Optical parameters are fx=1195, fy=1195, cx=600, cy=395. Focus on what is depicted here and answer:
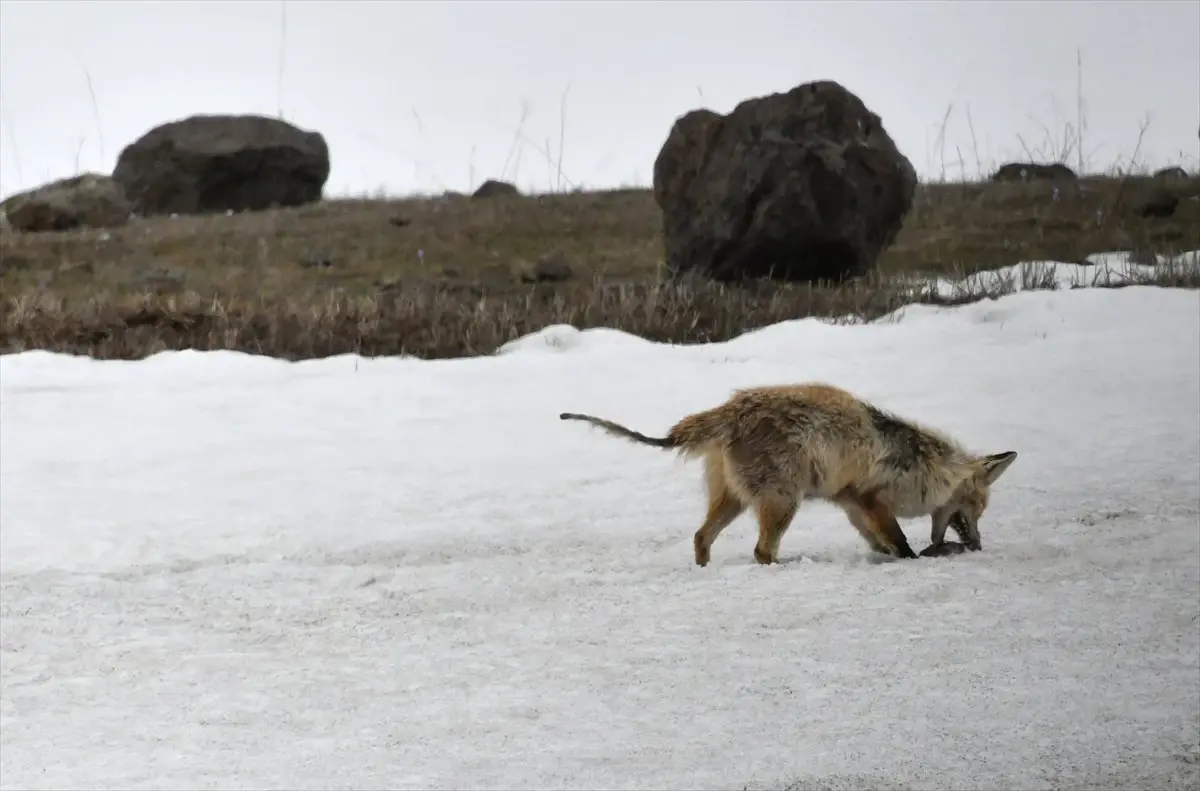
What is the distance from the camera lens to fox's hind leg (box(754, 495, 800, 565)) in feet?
6.18

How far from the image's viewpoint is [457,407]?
91.6 inches

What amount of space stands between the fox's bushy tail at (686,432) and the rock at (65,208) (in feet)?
26.4

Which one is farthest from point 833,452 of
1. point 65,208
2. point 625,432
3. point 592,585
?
point 65,208

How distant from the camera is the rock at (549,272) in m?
3.77

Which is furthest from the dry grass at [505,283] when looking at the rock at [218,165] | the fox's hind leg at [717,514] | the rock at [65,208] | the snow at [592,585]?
the rock at [218,165]

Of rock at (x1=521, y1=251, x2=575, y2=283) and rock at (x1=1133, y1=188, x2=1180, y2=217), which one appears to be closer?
rock at (x1=1133, y1=188, x2=1180, y2=217)

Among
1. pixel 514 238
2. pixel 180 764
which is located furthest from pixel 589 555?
pixel 514 238

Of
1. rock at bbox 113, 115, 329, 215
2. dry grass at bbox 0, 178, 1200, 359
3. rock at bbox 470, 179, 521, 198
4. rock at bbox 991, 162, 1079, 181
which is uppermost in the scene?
rock at bbox 113, 115, 329, 215

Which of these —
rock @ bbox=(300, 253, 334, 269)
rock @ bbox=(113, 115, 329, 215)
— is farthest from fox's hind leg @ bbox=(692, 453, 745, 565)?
rock @ bbox=(113, 115, 329, 215)

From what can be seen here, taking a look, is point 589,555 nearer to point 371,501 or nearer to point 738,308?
point 371,501

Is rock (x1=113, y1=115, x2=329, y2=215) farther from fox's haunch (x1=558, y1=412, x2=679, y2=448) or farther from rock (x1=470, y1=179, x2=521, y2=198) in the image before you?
fox's haunch (x1=558, y1=412, x2=679, y2=448)

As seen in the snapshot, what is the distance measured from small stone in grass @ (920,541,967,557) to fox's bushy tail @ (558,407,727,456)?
39 centimetres

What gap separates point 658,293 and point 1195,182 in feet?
4.24

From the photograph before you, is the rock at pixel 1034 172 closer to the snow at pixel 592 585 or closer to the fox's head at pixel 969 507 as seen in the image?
the snow at pixel 592 585
